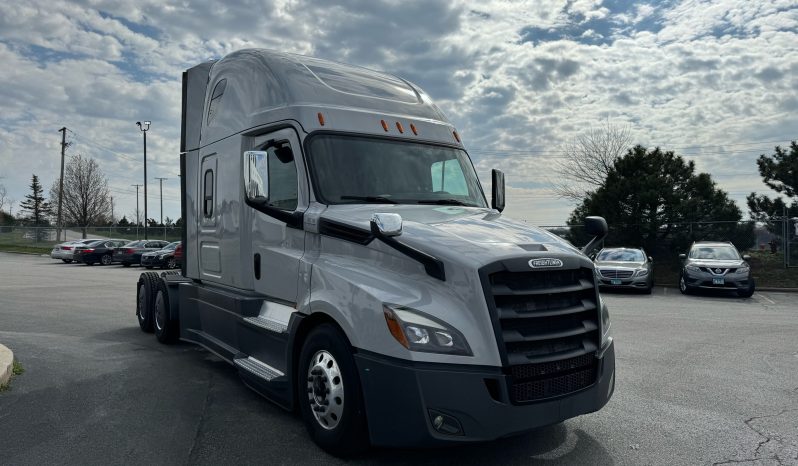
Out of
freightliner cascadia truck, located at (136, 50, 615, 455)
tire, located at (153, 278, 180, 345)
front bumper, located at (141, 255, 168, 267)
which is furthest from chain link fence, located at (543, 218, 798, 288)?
front bumper, located at (141, 255, 168, 267)

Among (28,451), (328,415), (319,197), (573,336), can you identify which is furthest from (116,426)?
(573,336)

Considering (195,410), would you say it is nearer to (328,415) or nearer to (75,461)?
(75,461)

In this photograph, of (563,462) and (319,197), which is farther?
(319,197)

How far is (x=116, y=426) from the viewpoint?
194 inches

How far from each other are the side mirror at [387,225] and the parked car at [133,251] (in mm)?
31443

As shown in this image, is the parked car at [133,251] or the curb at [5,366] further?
the parked car at [133,251]

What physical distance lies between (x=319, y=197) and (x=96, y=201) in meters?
66.2

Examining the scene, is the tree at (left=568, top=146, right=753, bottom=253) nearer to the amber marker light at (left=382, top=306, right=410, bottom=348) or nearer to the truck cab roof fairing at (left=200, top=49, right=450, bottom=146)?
the truck cab roof fairing at (left=200, top=49, right=450, bottom=146)

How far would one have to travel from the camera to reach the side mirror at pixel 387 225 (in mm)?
4094

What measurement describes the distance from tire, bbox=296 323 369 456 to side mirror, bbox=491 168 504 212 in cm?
256

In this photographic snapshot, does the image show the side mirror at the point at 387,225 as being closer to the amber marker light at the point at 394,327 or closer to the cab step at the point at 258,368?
the amber marker light at the point at 394,327

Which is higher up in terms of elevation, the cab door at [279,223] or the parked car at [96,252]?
the cab door at [279,223]

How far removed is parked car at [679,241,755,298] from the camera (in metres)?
16.6

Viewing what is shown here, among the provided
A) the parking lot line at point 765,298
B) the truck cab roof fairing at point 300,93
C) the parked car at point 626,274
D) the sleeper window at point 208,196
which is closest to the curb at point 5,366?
the sleeper window at point 208,196
